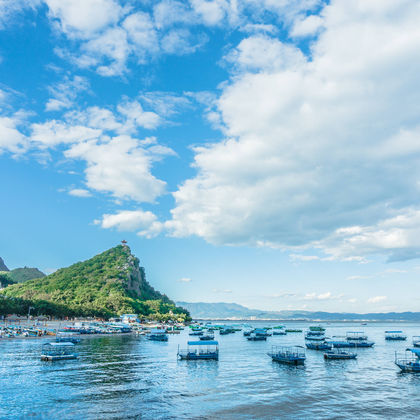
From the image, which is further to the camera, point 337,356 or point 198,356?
point 337,356

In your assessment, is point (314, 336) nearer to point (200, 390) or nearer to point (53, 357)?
point (53, 357)

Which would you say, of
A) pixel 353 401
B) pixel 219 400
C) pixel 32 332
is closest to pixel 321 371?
pixel 353 401

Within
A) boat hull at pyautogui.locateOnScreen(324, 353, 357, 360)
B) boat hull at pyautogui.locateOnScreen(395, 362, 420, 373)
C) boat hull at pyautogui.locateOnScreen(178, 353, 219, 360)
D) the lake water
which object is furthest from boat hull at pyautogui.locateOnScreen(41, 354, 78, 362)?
boat hull at pyautogui.locateOnScreen(395, 362, 420, 373)

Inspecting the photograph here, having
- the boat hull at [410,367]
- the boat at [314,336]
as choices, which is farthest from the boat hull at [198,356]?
the boat at [314,336]

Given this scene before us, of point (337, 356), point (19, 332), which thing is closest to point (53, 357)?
point (337, 356)

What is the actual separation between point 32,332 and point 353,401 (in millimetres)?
114031

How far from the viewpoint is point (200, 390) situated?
153ft

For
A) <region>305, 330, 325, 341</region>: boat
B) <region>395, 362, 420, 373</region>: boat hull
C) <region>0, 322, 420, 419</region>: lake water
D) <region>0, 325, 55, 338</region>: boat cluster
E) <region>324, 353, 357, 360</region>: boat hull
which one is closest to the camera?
<region>0, 322, 420, 419</region>: lake water

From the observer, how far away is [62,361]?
67.7 metres

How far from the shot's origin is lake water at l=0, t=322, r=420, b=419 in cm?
3706

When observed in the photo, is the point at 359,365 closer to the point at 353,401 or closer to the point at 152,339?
the point at 353,401

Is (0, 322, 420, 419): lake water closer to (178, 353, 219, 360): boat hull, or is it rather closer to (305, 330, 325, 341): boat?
(178, 353, 219, 360): boat hull

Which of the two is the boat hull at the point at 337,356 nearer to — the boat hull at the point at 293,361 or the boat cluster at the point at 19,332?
the boat hull at the point at 293,361

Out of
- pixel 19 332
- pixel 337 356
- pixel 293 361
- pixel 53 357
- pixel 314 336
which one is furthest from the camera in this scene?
pixel 314 336
